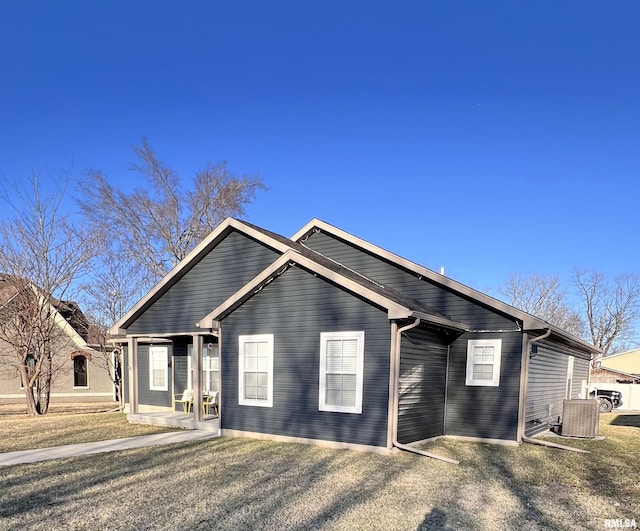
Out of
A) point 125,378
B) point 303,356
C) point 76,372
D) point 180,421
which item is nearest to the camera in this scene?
point 303,356

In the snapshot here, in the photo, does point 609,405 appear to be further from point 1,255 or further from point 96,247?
point 1,255

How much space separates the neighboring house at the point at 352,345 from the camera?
8.36 metres

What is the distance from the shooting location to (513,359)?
31.6 feet

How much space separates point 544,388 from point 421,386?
4.28m

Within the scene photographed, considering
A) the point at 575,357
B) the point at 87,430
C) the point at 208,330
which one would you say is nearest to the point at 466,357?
the point at 208,330

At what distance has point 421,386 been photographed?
9.17m

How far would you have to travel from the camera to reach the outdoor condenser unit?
1057 cm

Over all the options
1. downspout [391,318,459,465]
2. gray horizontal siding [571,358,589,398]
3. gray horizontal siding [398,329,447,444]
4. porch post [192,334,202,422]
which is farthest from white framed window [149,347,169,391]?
gray horizontal siding [571,358,589,398]

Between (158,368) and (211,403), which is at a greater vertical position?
(158,368)

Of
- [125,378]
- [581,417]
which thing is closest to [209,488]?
[581,417]

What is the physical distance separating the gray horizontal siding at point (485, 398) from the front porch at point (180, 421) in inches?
215

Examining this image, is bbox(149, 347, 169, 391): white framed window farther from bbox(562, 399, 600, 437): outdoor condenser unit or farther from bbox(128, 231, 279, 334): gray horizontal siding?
bbox(562, 399, 600, 437): outdoor condenser unit

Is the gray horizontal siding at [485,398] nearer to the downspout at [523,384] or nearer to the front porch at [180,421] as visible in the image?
the downspout at [523,384]

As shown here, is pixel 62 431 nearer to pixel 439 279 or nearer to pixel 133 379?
pixel 133 379
